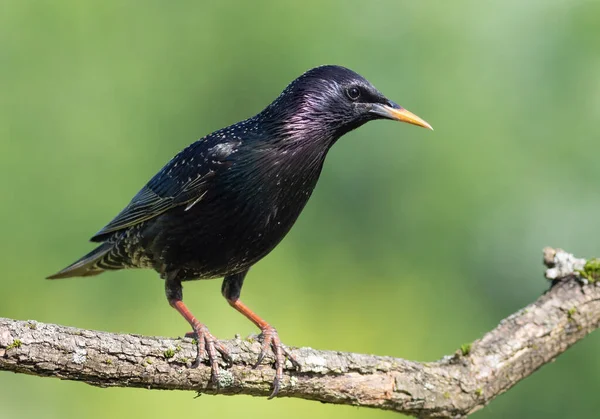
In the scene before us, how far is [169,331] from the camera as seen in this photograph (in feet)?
19.2

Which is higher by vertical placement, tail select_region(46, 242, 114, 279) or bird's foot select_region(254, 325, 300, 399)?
tail select_region(46, 242, 114, 279)

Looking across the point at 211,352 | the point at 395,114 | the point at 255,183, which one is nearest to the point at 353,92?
the point at 395,114

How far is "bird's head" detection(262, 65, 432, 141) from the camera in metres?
4.21

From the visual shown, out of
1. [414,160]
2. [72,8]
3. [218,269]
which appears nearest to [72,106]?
[72,8]

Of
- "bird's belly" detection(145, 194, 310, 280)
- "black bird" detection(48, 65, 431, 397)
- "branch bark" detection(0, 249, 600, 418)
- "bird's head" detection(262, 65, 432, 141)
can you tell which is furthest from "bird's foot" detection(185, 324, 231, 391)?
"bird's head" detection(262, 65, 432, 141)

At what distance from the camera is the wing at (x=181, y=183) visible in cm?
423

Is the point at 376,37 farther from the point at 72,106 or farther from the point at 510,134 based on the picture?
the point at 72,106

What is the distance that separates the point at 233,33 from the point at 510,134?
3.00m

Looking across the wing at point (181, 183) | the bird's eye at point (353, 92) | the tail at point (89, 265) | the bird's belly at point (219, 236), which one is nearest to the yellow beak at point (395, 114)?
the bird's eye at point (353, 92)

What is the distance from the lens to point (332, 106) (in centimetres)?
423

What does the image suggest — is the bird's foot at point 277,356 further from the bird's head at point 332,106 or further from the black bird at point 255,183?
the bird's head at point 332,106

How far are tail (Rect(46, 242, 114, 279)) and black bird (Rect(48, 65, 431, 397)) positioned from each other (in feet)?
1.98

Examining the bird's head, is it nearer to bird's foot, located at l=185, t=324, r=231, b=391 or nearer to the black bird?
the black bird

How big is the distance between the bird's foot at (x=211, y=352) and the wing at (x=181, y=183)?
79 cm
